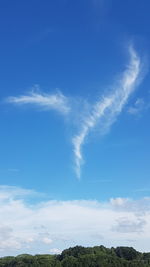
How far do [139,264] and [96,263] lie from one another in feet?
68.5

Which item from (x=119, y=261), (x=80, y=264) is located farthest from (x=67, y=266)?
(x=119, y=261)

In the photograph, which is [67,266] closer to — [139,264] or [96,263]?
[96,263]

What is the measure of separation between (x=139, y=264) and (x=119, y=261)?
33.8 ft

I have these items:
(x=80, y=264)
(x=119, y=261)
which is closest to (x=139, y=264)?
(x=119, y=261)

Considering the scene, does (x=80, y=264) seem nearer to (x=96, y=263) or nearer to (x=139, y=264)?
(x=96, y=263)

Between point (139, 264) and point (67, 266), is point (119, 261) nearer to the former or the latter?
point (139, 264)

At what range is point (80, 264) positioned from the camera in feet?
648

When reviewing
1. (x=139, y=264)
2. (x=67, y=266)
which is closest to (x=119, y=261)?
(x=139, y=264)

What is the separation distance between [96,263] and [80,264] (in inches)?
306

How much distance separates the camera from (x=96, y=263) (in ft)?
650

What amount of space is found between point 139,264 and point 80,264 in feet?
92.8

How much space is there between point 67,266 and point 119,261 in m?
25.4

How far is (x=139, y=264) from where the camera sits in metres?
192

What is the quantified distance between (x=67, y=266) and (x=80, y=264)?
6.78 m
